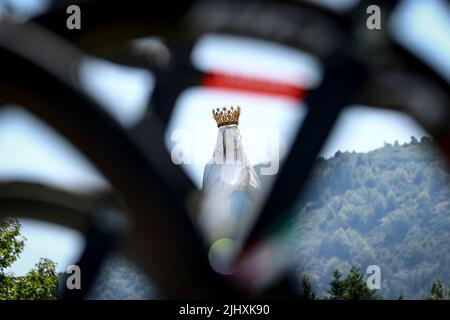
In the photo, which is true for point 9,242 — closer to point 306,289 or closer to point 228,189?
point 228,189

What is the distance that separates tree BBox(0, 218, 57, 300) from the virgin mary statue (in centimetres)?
185

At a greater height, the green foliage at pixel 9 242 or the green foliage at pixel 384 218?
the green foliage at pixel 384 218

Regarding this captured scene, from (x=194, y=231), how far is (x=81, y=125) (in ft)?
1.51

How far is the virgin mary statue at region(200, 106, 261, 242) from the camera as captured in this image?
144 inches

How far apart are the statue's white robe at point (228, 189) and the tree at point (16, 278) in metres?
1.85

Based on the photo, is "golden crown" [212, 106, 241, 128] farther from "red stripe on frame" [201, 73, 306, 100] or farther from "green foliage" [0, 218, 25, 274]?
"red stripe on frame" [201, 73, 306, 100]

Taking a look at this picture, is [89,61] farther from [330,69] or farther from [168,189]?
[330,69]

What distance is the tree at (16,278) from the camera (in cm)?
758

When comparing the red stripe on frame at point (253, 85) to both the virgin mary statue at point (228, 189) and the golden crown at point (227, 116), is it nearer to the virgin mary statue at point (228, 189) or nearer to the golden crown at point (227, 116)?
the virgin mary statue at point (228, 189)

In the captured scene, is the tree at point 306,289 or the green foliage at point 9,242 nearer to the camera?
the tree at point 306,289

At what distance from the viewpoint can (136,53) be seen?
4637 millimetres

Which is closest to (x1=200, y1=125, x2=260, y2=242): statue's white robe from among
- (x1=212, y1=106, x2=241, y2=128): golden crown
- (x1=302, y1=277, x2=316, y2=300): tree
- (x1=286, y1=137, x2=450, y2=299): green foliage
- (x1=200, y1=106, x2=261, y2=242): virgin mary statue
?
(x1=200, y1=106, x2=261, y2=242): virgin mary statue

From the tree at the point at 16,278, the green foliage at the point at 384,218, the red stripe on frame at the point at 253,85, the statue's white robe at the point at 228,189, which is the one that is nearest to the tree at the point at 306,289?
the statue's white robe at the point at 228,189
